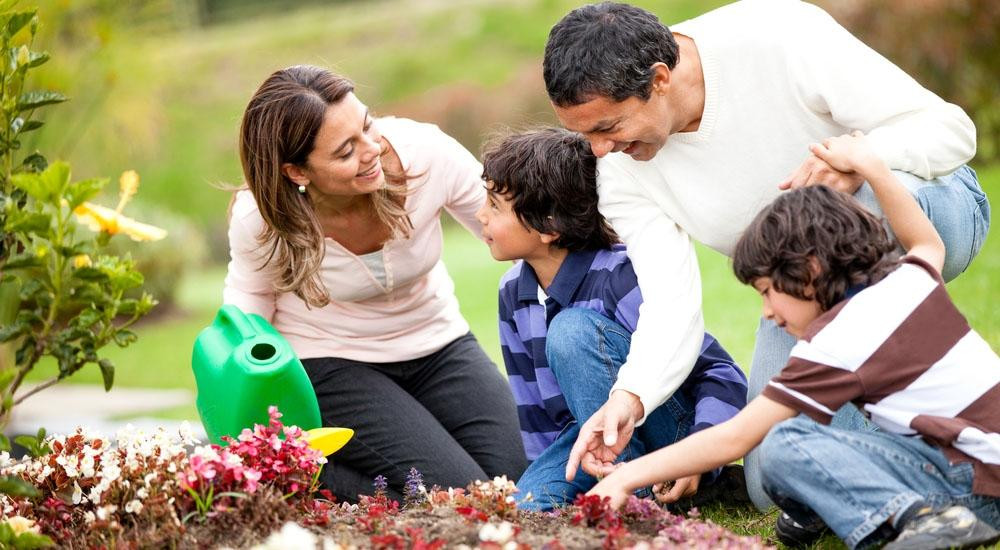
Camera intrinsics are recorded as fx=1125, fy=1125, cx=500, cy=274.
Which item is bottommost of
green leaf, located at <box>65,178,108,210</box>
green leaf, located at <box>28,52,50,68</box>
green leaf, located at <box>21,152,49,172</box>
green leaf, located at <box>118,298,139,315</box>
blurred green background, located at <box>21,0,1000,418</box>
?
blurred green background, located at <box>21,0,1000,418</box>

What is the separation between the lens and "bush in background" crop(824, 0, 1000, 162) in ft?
31.7

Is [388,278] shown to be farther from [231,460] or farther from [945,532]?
[945,532]

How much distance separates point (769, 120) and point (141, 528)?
1643mm

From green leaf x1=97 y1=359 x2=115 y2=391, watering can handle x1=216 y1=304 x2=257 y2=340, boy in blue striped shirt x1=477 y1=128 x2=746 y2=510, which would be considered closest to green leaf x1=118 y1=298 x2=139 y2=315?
green leaf x1=97 y1=359 x2=115 y2=391

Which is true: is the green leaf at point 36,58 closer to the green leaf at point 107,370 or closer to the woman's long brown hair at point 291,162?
the green leaf at point 107,370

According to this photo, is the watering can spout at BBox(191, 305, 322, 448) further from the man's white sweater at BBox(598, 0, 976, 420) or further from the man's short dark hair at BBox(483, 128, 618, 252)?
the man's white sweater at BBox(598, 0, 976, 420)

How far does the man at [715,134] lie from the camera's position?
2475 millimetres

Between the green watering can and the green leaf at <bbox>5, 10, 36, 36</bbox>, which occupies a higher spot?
the green leaf at <bbox>5, 10, 36, 36</bbox>

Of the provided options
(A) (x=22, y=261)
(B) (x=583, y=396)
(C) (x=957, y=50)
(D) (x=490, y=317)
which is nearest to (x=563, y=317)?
(B) (x=583, y=396)

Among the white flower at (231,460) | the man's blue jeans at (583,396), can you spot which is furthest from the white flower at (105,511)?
the man's blue jeans at (583,396)

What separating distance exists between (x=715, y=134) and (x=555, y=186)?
1.59ft

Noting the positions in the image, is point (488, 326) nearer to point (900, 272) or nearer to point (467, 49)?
point (900, 272)

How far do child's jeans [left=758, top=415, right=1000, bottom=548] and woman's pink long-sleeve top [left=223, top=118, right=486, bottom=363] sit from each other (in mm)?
1529

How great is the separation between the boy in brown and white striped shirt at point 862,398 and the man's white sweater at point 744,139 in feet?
1.43
